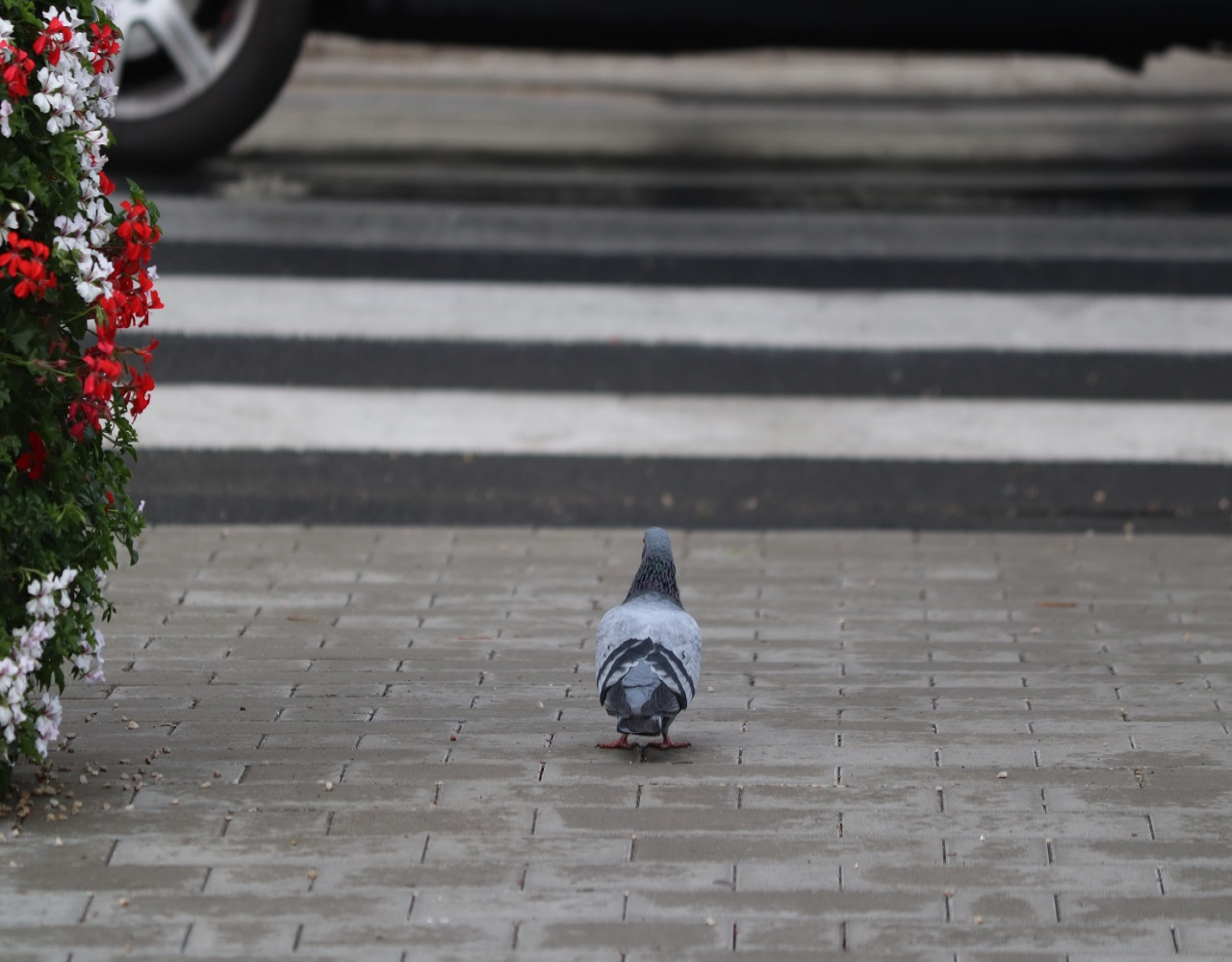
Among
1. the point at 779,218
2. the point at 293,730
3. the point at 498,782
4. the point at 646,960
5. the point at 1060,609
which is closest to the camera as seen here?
the point at 646,960

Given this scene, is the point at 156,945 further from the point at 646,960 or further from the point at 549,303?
the point at 549,303

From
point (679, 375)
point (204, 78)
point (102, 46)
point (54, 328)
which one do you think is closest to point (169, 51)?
point (204, 78)

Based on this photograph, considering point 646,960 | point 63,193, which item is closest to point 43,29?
point 63,193

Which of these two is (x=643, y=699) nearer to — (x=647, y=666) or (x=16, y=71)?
(x=647, y=666)

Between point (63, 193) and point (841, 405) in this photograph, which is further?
point (841, 405)

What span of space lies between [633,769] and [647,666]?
1.01ft

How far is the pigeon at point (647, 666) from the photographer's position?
4.48m

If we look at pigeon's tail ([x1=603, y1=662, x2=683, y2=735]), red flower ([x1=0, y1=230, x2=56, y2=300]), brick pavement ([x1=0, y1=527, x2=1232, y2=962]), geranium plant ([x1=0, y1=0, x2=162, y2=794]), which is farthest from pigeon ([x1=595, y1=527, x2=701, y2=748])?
red flower ([x1=0, y1=230, x2=56, y2=300])

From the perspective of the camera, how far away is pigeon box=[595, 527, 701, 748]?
448 cm

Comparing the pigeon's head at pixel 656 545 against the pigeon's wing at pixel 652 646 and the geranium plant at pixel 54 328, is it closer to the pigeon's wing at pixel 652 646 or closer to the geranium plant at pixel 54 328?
the pigeon's wing at pixel 652 646

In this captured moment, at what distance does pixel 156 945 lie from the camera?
3.66m

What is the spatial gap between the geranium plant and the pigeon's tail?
46.4 inches

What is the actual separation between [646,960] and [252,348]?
4548mm

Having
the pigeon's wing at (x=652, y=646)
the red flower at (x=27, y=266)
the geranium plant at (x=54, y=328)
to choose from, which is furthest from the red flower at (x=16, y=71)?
the pigeon's wing at (x=652, y=646)
